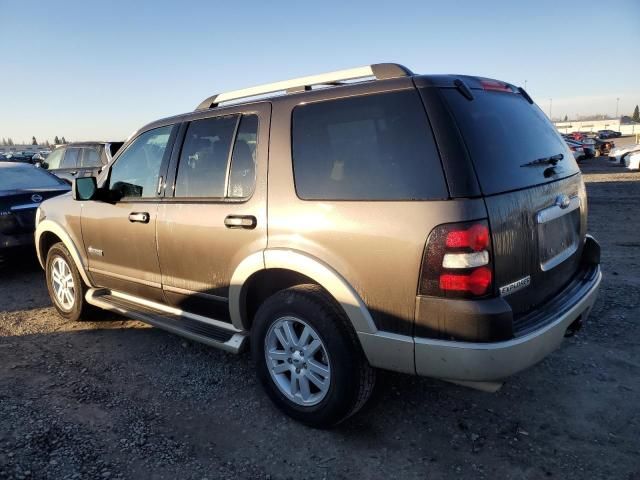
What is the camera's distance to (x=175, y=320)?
11.9 feet

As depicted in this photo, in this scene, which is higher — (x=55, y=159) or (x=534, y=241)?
(x=55, y=159)

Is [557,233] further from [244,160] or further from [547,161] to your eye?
[244,160]

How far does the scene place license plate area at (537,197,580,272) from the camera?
8.45 feet

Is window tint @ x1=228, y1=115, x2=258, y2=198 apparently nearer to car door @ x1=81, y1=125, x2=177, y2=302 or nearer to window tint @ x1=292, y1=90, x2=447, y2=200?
window tint @ x1=292, y1=90, x2=447, y2=200

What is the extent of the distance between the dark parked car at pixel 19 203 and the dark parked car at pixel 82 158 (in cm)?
295

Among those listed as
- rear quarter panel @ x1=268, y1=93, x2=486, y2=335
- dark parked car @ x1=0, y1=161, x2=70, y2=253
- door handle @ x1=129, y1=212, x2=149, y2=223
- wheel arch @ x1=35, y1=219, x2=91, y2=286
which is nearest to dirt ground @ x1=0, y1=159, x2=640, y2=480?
wheel arch @ x1=35, y1=219, x2=91, y2=286

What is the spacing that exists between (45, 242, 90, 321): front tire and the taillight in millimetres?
3749

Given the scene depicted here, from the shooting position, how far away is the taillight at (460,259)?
7.16ft

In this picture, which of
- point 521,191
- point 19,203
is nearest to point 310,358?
point 521,191

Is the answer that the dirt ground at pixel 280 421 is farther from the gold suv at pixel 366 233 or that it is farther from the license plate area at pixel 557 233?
the license plate area at pixel 557 233

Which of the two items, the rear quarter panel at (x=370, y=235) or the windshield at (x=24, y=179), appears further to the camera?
the windshield at (x=24, y=179)

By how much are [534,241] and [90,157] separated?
10.4 m

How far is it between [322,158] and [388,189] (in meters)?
0.52

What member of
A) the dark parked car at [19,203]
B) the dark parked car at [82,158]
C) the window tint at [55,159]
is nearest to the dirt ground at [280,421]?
the dark parked car at [19,203]
